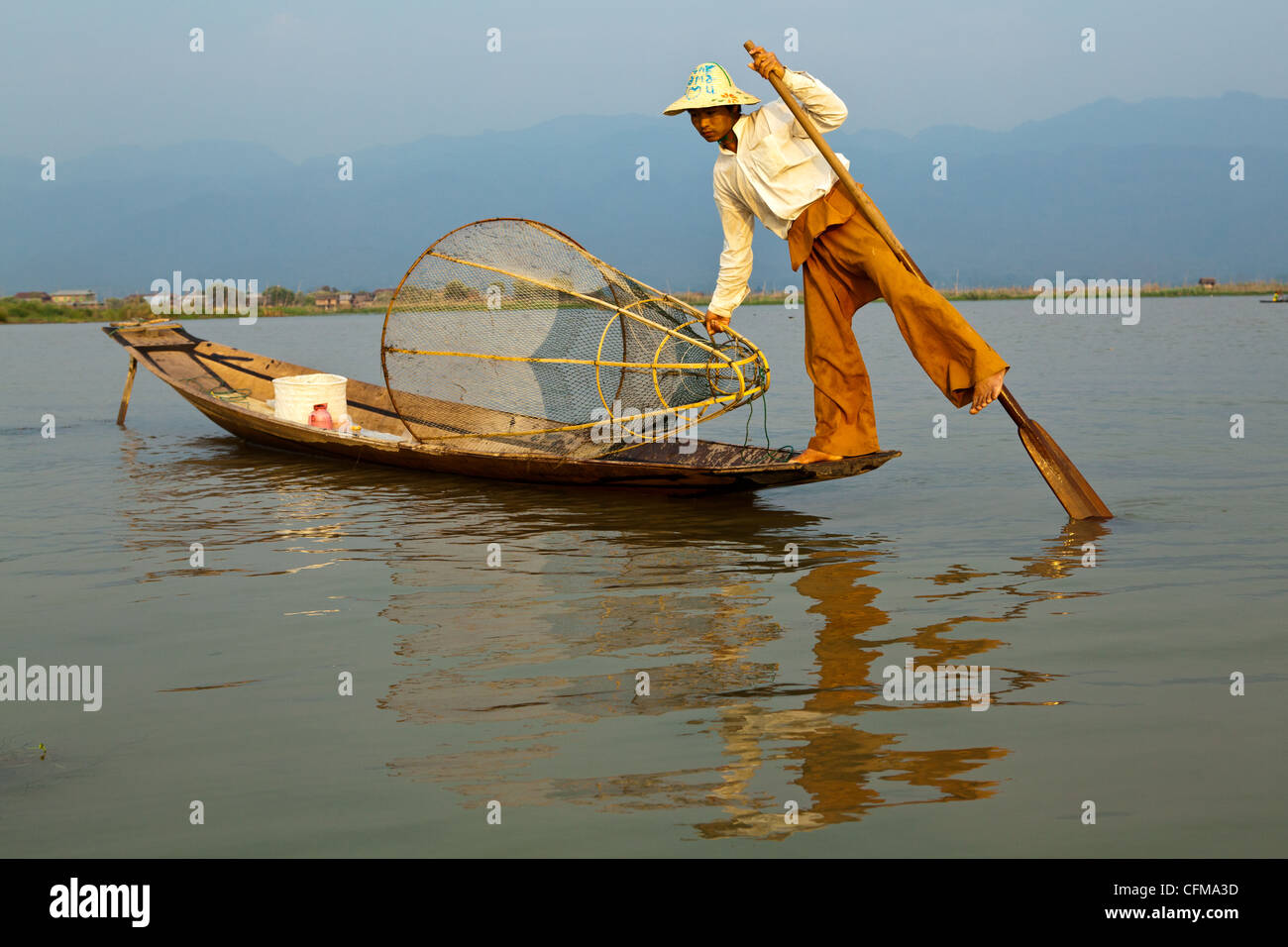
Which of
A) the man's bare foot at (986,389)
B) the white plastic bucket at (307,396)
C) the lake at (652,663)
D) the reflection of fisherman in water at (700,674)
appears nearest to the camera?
the lake at (652,663)

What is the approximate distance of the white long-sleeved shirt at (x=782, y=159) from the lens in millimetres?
6305

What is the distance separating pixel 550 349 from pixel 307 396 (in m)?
2.69

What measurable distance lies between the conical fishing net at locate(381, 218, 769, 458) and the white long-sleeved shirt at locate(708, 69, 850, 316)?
1.10m

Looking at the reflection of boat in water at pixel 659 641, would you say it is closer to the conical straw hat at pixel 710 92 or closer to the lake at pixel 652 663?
the lake at pixel 652 663

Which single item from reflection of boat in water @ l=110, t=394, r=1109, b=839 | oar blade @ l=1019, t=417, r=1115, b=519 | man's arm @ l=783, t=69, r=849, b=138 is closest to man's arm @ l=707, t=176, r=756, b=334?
man's arm @ l=783, t=69, r=849, b=138

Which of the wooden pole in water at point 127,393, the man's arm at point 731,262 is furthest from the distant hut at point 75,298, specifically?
the man's arm at point 731,262

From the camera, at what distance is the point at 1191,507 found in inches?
286

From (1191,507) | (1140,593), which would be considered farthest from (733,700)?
(1191,507)

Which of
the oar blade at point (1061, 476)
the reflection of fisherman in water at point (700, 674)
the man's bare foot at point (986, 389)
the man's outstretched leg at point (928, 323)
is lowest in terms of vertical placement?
the reflection of fisherman in water at point (700, 674)

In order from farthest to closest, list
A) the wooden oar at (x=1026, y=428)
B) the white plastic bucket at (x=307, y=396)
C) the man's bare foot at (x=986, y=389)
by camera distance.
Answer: the white plastic bucket at (x=307, y=396) < the wooden oar at (x=1026, y=428) < the man's bare foot at (x=986, y=389)

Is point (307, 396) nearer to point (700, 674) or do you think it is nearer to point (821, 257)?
point (821, 257)

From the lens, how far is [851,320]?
6.68m

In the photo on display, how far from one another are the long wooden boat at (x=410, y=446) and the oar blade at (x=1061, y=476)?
2.81 feet

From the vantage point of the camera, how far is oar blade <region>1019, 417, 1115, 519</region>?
22.2 feet
